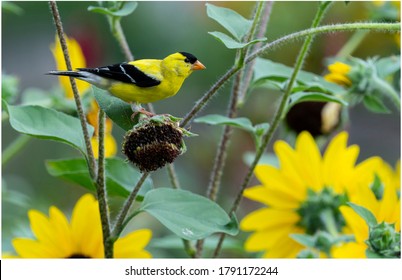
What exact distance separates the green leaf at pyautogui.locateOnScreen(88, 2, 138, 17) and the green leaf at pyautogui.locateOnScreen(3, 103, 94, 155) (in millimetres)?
114

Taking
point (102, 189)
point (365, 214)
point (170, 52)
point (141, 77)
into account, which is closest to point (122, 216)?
point (102, 189)

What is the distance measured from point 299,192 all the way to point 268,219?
0.06m

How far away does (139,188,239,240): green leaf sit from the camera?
69 centimetres

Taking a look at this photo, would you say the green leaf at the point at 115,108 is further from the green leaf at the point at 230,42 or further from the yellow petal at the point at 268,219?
the yellow petal at the point at 268,219

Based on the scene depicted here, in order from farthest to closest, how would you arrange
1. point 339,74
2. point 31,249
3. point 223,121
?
point 339,74, point 31,249, point 223,121

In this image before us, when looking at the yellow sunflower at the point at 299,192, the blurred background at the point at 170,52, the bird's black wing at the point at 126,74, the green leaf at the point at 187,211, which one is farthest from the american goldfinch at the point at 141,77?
the blurred background at the point at 170,52

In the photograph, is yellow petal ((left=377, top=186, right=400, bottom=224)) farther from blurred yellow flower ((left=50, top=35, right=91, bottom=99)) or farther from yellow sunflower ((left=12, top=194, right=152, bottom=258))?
blurred yellow flower ((left=50, top=35, right=91, bottom=99))

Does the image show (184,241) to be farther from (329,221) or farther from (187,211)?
(329,221)

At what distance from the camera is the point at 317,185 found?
101cm

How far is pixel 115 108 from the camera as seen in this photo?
2.18 ft

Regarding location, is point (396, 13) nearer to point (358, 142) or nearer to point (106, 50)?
point (106, 50)

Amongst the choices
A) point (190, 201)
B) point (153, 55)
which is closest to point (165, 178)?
point (153, 55)

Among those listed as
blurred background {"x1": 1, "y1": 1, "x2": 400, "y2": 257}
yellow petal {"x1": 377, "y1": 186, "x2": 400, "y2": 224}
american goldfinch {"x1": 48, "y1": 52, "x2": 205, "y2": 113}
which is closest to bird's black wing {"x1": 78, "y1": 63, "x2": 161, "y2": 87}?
american goldfinch {"x1": 48, "y1": 52, "x2": 205, "y2": 113}

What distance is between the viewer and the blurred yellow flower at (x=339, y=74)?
933mm
